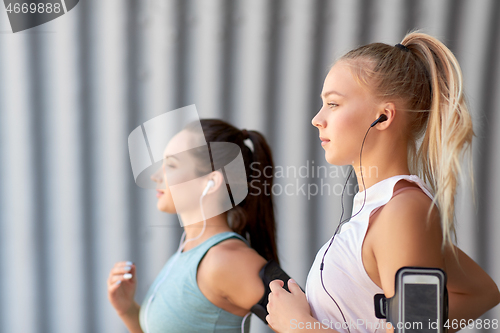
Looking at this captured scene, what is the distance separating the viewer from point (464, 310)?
0.81 m

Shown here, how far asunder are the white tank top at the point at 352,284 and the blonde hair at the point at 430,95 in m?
0.06

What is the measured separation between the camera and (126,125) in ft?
4.48

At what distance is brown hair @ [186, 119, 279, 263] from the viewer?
1.13 meters

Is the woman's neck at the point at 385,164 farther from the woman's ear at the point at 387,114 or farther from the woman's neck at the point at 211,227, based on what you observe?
the woman's neck at the point at 211,227

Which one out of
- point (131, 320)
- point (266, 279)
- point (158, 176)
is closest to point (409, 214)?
point (266, 279)

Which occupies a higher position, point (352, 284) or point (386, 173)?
point (386, 173)

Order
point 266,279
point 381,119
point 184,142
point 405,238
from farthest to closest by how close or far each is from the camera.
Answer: point 184,142 → point 266,279 → point 381,119 → point 405,238

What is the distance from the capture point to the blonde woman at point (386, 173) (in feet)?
2.30

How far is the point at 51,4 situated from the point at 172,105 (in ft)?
1.98

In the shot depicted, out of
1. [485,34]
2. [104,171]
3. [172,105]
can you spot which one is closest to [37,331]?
[104,171]

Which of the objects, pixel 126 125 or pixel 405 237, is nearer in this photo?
pixel 405 237

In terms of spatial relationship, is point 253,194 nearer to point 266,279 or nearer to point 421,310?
point 266,279

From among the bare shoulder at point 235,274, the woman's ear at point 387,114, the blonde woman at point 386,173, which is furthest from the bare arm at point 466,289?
the bare shoulder at point 235,274

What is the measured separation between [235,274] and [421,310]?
1.52 feet
